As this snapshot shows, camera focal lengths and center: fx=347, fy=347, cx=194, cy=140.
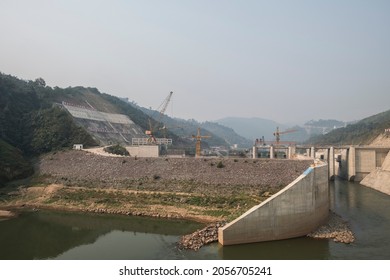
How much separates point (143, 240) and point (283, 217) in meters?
11.6

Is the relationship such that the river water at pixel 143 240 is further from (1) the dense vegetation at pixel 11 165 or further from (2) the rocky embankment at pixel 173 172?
(1) the dense vegetation at pixel 11 165

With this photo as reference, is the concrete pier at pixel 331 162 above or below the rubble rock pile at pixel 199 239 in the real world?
above

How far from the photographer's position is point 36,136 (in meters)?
62.4

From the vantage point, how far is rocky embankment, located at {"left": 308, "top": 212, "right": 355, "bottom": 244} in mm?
26894

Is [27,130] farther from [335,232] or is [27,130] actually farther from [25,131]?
[335,232]

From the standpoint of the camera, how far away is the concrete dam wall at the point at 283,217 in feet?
84.3

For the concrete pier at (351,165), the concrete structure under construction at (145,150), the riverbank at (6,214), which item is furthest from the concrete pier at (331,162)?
the riverbank at (6,214)

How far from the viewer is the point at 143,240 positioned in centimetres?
2903

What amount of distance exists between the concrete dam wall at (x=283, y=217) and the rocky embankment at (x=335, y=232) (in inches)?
23.9

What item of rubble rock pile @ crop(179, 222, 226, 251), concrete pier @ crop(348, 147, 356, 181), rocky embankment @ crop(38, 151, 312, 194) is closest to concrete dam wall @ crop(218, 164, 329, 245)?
rubble rock pile @ crop(179, 222, 226, 251)

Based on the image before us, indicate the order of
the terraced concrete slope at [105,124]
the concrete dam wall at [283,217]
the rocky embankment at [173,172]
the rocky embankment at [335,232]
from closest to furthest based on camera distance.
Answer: the concrete dam wall at [283,217]
the rocky embankment at [335,232]
the rocky embankment at [173,172]
the terraced concrete slope at [105,124]

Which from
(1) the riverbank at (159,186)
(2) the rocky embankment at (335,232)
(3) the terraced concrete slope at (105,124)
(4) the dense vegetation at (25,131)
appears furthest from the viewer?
(3) the terraced concrete slope at (105,124)

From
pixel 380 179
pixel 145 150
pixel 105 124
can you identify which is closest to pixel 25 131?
pixel 145 150

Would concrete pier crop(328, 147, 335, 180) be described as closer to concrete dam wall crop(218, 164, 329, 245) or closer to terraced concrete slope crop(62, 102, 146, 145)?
concrete dam wall crop(218, 164, 329, 245)
